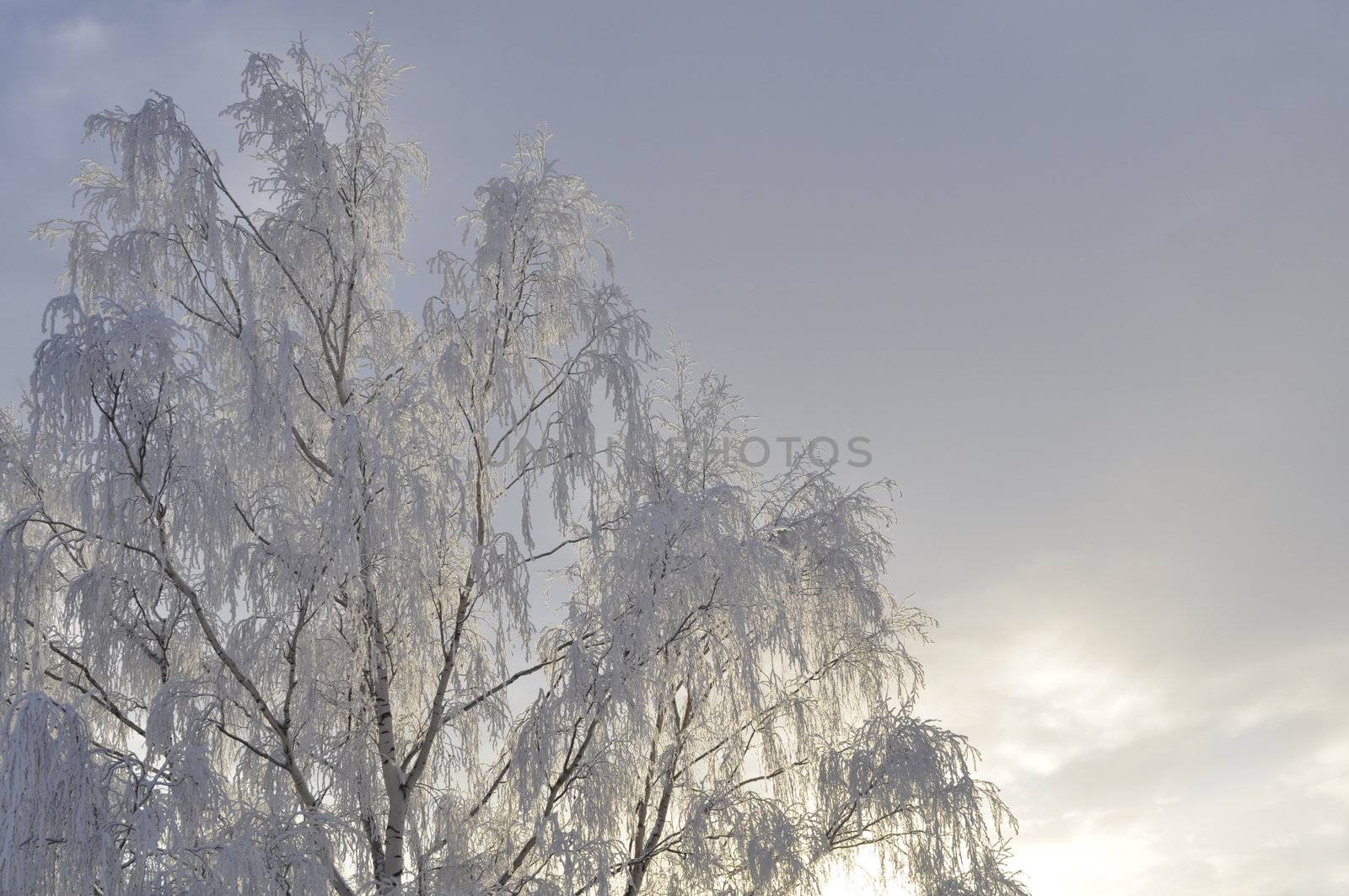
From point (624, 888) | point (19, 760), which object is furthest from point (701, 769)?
point (19, 760)

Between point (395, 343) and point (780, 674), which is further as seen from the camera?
point (395, 343)

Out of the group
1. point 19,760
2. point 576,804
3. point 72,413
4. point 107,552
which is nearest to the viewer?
point 19,760

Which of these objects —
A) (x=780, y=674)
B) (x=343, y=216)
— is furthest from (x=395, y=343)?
(x=780, y=674)

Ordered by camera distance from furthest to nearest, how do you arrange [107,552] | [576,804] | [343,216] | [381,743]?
[343,216]
[381,743]
[576,804]
[107,552]

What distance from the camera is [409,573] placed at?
636 centimetres

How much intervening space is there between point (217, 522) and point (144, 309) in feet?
3.63

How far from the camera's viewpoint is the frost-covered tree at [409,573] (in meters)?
5.66

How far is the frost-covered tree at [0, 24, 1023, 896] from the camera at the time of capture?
5.66 metres

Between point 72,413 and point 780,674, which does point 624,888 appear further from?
point 72,413

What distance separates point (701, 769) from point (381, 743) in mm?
2112

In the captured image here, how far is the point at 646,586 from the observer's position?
6.20 meters

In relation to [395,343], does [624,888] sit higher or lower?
lower

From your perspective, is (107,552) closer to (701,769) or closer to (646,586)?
(646,586)

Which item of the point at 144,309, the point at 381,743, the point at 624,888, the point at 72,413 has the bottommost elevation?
the point at 624,888
